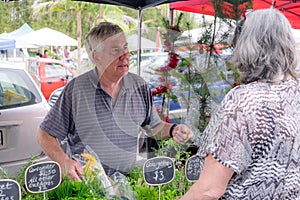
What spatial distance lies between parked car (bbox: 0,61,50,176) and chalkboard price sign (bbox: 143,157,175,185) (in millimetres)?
806

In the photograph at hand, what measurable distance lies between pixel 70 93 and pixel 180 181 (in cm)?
60

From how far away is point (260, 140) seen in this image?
0.94 metres

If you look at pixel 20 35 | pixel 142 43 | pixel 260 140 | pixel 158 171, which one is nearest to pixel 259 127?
pixel 260 140

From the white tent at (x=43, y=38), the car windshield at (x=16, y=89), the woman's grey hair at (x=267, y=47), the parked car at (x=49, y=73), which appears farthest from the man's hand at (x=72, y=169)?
the white tent at (x=43, y=38)

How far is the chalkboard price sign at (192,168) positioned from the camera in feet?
4.94

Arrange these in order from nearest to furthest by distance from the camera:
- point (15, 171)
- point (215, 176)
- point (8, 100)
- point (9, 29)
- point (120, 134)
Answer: point (215, 176)
point (15, 171)
point (120, 134)
point (8, 100)
point (9, 29)

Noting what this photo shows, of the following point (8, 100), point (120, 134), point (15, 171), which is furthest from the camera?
point (8, 100)

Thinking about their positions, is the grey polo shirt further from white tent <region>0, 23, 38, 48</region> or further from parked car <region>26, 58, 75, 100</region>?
white tent <region>0, 23, 38, 48</region>

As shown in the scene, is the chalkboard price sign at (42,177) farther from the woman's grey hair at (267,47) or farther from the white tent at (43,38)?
the white tent at (43,38)

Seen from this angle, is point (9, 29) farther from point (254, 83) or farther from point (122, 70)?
point (254, 83)

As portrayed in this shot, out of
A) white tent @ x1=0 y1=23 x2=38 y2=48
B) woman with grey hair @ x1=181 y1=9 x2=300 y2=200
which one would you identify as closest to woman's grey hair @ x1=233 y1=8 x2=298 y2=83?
woman with grey hair @ x1=181 y1=9 x2=300 y2=200

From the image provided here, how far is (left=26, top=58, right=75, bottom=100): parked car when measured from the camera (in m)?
4.66

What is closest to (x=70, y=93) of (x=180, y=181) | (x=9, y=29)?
(x=180, y=181)

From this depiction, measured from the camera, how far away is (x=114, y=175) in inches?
63.3
